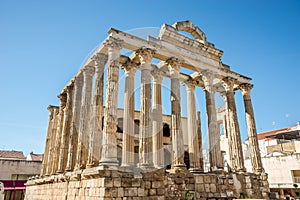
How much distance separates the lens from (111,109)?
36.7 ft

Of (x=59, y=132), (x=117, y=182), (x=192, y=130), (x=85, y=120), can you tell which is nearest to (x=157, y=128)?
(x=192, y=130)

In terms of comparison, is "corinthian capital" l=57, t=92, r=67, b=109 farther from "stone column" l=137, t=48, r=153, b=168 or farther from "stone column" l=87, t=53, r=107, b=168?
"stone column" l=137, t=48, r=153, b=168

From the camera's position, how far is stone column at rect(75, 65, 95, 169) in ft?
42.9

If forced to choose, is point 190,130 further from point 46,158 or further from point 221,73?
point 46,158

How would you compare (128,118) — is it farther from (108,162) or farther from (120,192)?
(120,192)

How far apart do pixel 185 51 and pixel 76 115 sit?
8097 mm

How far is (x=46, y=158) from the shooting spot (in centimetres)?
2009

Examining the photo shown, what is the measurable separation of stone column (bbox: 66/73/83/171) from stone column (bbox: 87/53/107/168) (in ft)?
7.63

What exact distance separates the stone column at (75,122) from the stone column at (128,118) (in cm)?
379

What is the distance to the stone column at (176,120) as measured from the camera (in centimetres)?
1231

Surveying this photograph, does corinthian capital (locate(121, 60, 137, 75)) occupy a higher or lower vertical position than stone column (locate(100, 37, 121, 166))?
higher

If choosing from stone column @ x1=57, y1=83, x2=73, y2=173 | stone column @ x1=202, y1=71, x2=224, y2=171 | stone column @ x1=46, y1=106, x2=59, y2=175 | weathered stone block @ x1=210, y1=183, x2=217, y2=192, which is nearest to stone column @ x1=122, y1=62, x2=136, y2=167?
weathered stone block @ x1=210, y1=183, x2=217, y2=192

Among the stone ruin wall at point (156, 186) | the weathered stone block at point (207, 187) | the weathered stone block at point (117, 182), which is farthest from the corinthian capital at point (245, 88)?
the weathered stone block at point (117, 182)

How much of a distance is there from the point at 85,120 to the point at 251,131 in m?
11.7
